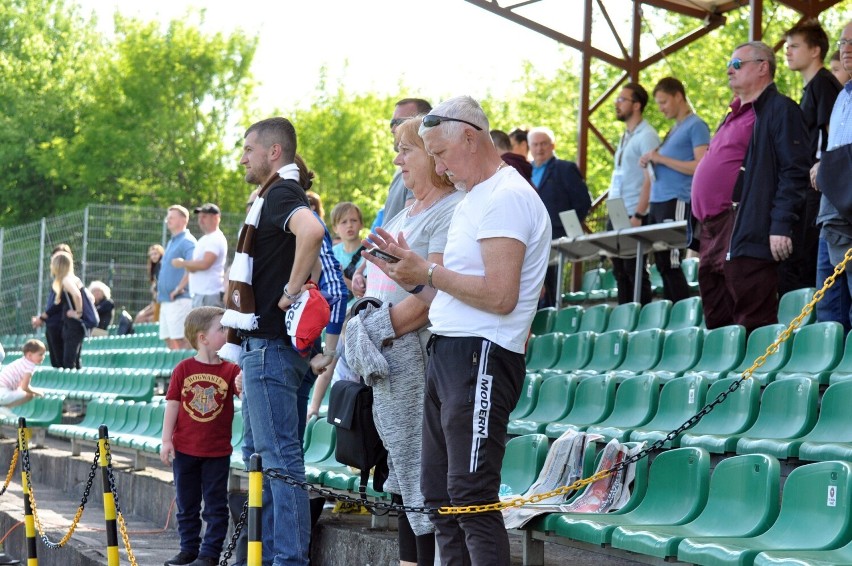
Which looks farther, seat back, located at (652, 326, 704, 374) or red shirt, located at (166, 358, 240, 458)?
seat back, located at (652, 326, 704, 374)

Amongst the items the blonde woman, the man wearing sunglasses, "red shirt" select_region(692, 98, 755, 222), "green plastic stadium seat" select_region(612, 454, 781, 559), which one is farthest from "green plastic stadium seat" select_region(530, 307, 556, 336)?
the blonde woman

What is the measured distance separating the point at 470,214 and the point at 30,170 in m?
39.9

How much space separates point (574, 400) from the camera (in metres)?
6.79

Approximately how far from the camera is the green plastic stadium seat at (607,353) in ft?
25.5

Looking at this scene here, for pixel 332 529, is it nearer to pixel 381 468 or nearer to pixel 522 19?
pixel 381 468

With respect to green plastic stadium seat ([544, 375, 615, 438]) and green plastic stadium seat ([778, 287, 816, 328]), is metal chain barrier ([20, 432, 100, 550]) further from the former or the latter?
green plastic stadium seat ([778, 287, 816, 328])

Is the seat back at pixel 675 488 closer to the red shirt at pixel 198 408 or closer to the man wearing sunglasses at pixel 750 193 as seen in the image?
the man wearing sunglasses at pixel 750 193

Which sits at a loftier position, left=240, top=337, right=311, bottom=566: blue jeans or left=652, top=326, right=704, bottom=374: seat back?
left=652, top=326, right=704, bottom=374: seat back

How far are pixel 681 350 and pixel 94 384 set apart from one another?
817cm

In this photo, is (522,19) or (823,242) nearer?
(823,242)

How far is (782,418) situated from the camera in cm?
530

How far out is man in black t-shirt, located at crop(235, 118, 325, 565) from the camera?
16.1 feet

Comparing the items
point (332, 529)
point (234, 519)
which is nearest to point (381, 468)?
point (332, 529)

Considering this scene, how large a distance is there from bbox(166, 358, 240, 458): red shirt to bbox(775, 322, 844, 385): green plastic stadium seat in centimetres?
268
